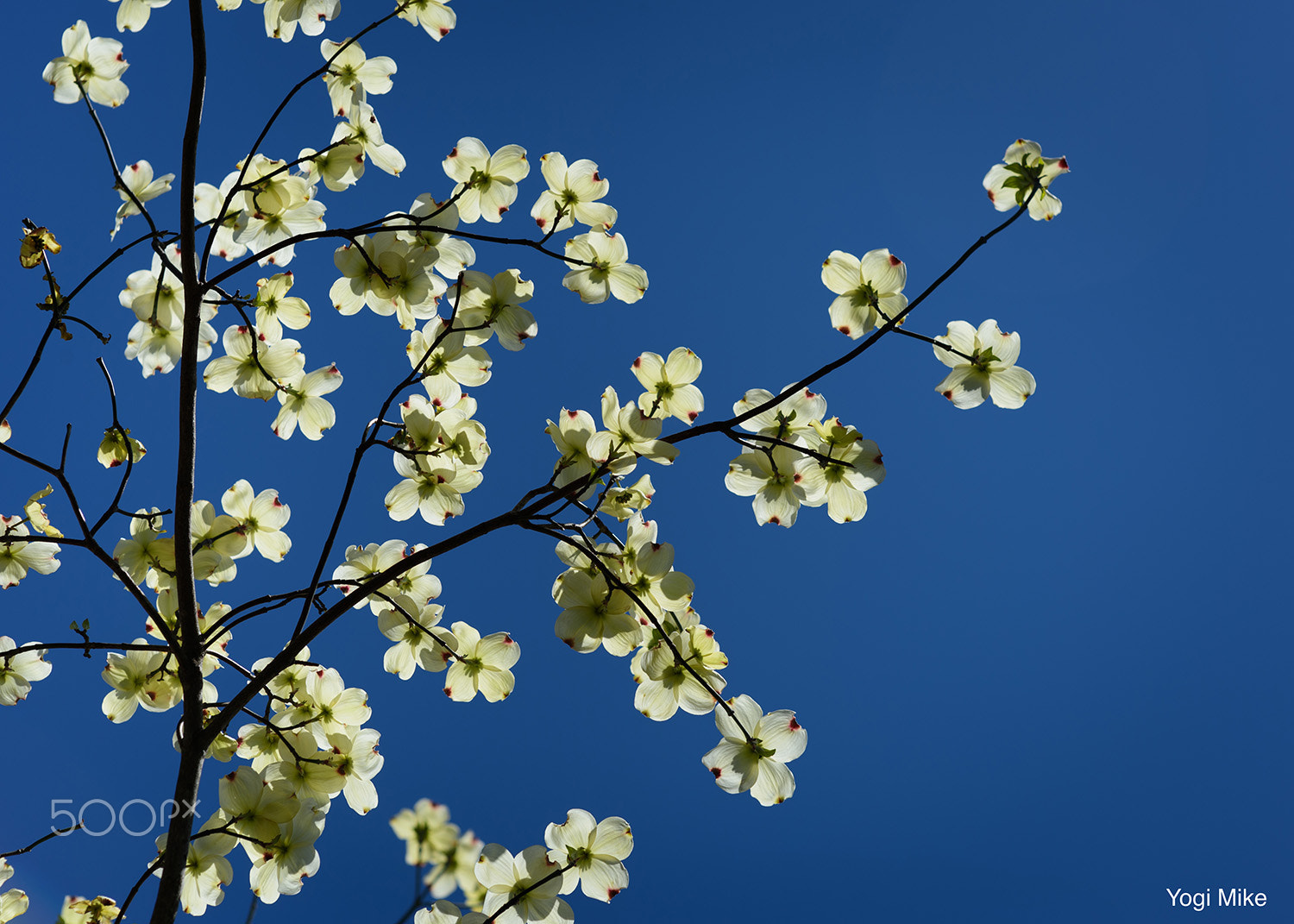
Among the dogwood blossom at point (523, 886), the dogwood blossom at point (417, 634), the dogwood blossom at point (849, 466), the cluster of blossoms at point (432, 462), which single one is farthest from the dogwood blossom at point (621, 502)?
the dogwood blossom at point (523, 886)

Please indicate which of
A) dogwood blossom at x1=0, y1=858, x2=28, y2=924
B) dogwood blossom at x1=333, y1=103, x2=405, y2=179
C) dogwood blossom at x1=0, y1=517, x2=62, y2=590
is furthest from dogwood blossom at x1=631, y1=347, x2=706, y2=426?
dogwood blossom at x1=0, y1=858, x2=28, y2=924

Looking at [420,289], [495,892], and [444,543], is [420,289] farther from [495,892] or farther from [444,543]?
[495,892]

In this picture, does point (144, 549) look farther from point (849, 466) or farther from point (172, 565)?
point (849, 466)

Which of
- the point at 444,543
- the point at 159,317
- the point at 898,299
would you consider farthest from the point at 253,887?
the point at 898,299

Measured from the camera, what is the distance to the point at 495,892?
1.14m

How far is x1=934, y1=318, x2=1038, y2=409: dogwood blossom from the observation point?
3.66 ft

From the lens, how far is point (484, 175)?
1267 mm

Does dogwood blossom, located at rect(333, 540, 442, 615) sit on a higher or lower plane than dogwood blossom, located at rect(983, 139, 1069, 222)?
lower

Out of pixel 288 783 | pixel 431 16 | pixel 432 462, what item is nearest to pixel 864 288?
pixel 432 462

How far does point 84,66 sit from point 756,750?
139cm

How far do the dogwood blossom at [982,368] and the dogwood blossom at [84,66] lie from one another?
128 centimetres

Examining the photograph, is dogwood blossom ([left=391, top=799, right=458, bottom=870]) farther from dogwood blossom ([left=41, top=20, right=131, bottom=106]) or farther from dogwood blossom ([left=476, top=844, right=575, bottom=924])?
dogwood blossom ([left=41, top=20, right=131, bottom=106])

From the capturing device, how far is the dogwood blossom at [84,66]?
117 centimetres

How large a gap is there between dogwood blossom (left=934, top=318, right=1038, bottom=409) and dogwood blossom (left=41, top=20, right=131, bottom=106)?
128 centimetres
